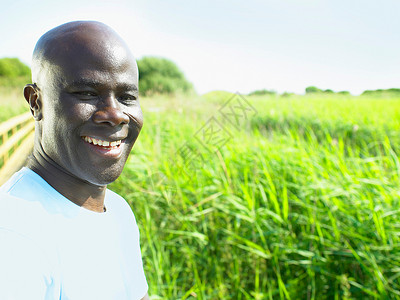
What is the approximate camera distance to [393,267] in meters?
2.48

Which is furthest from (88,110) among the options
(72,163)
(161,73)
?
(161,73)

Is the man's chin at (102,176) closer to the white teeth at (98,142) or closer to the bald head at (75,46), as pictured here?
the white teeth at (98,142)

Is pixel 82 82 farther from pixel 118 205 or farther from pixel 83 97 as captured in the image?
pixel 118 205

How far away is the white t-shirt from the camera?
747mm

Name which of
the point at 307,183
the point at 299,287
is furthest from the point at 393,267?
the point at 307,183

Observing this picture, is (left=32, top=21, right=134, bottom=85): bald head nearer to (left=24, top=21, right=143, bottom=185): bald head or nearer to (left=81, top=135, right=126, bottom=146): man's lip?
(left=24, top=21, right=143, bottom=185): bald head

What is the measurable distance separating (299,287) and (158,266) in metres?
1.03

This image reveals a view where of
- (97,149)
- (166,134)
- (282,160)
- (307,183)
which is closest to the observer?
(97,149)

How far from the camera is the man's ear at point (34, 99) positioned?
0.93 m

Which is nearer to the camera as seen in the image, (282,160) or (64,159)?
(64,159)

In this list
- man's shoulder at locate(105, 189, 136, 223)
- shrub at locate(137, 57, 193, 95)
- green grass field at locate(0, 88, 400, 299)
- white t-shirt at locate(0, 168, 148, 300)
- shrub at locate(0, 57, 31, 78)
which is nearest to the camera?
white t-shirt at locate(0, 168, 148, 300)

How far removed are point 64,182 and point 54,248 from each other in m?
0.19

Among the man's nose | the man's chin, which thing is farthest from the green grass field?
the man's nose

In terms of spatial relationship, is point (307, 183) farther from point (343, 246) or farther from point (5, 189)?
point (5, 189)
